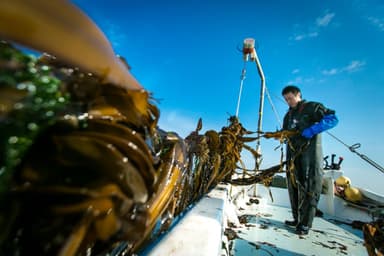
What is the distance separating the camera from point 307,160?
2.77 meters

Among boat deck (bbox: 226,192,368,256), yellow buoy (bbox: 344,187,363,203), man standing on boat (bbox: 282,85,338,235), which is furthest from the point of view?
yellow buoy (bbox: 344,187,363,203)

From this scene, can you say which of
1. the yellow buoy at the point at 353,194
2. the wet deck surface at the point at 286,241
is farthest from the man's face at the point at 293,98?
the yellow buoy at the point at 353,194

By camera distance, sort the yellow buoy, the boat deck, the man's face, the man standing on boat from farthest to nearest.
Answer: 1. the yellow buoy
2. the man's face
3. the man standing on boat
4. the boat deck

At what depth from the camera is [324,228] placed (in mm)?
3037

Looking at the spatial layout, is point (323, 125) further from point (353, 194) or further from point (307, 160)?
point (353, 194)

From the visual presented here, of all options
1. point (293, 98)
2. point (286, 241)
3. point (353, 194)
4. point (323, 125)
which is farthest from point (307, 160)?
point (353, 194)

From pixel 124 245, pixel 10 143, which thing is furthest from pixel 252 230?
pixel 10 143

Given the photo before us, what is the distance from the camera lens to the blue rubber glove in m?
2.67

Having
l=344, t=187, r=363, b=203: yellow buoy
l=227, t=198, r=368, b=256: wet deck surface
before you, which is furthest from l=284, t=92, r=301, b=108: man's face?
l=344, t=187, r=363, b=203: yellow buoy

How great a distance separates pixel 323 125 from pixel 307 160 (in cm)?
45

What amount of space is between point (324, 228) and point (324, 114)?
4.89 ft

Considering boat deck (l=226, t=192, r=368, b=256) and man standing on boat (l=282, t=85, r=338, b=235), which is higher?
man standing on boat (l=282, t=85, r=338, b=235)

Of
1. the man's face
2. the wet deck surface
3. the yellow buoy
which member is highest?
the man's face

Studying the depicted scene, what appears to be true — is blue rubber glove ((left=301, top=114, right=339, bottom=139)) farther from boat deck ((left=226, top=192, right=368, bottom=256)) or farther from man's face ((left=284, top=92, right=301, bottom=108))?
boat deck ((left=226, top=192, right=368, bottom=256))
